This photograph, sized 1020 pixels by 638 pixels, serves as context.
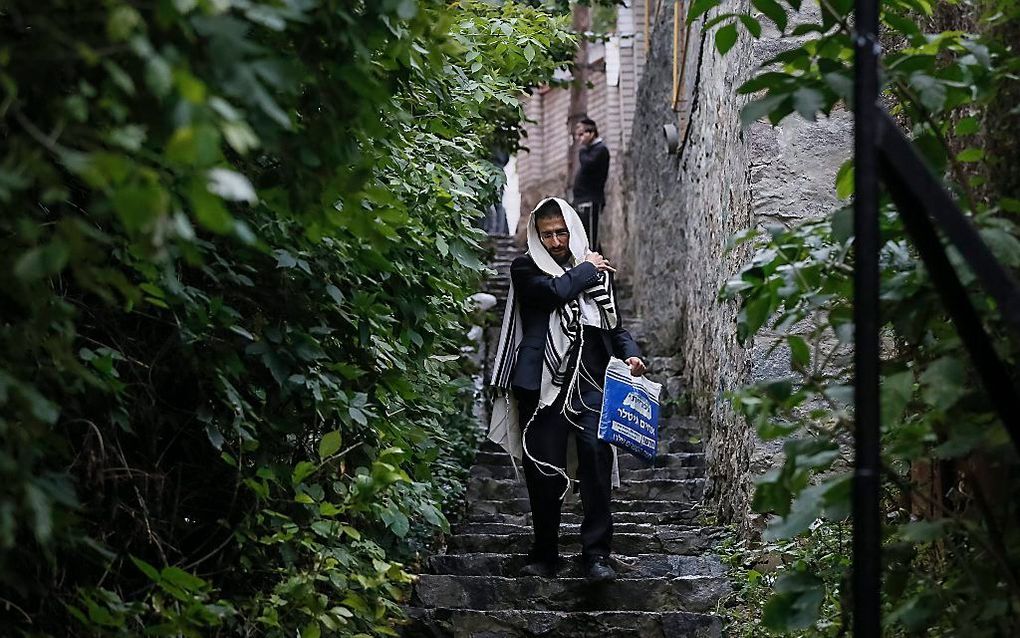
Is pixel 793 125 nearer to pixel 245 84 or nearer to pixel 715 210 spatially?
pixel 715 210

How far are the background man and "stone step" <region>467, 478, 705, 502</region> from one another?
540 centimetres

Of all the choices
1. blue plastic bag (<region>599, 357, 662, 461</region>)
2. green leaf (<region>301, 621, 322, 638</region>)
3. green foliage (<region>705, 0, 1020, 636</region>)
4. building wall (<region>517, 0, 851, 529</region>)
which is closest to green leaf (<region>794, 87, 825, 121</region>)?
green foliage (<region>705, 0, 1020, 636</region>)

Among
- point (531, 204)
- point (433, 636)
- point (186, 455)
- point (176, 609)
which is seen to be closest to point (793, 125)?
point (433, 636)

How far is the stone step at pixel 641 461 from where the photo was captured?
676 centimetres

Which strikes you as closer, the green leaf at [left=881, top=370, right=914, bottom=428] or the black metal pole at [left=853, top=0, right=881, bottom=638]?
the black metal pole at [left=853, top=0, right=881, bottom=638]

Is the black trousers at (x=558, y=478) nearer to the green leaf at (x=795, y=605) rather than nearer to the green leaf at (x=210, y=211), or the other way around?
the green leaf at (x=795, y=605)

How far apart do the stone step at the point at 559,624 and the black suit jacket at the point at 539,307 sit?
2.95ft

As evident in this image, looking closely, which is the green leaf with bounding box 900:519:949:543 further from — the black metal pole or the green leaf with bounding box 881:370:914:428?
the black metal pole

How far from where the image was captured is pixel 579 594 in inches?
199

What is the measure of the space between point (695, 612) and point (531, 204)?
49.5 feet

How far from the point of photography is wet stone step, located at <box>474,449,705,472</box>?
675 cm

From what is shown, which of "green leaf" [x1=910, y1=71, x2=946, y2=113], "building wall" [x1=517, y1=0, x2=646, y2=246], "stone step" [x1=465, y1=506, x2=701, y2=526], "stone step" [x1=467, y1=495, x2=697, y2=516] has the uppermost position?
"building wall" [x1=517, y1=0, x2=646, y2=246]

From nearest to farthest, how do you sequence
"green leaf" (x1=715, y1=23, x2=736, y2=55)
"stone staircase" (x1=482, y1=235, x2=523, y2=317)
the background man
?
"green leaf" (x1=715, y1=23, x2=736, y2=55) → "stone staircase" (x1=482, y1=235, x2=523, y2=317) → the background man

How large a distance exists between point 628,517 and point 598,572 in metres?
1.05
